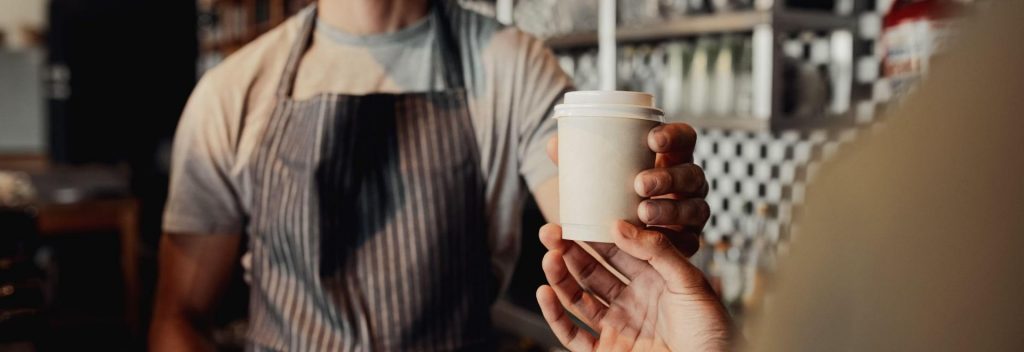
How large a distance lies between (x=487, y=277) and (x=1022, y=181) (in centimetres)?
131

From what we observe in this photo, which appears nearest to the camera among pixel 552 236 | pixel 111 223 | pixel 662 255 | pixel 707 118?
pixel 662 255

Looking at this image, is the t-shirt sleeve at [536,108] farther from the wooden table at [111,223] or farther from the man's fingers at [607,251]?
the wooden table at [111,223]

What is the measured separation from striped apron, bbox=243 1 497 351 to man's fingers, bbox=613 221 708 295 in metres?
0.66

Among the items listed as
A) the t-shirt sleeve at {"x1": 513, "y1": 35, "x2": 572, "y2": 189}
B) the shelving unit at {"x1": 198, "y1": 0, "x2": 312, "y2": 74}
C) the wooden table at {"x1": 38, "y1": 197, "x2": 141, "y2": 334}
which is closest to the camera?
the t-shirt sleeve at {"x1": 513, "y1": 35, "x2": 572, "y2": 189}

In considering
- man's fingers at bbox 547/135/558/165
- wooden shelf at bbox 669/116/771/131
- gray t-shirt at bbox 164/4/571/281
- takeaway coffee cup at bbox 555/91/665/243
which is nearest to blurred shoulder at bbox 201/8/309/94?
gray t-shirt at bbox 164/4/571/281

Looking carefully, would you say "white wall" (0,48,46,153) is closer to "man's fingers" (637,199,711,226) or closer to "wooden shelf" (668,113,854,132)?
"wooden shelf" (668,113,854,132)

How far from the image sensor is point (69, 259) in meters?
6.07

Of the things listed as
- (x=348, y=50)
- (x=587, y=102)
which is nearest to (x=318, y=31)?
(x=348, y=50)

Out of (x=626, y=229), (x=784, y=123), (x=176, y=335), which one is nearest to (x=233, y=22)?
(x=784, y=123)

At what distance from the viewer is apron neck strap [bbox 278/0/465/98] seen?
1524 mm

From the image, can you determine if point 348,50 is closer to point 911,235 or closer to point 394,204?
point 394,204

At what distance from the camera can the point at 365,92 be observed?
1550 mm

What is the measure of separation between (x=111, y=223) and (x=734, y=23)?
3559mm

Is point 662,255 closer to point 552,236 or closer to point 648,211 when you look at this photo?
point 648,211
